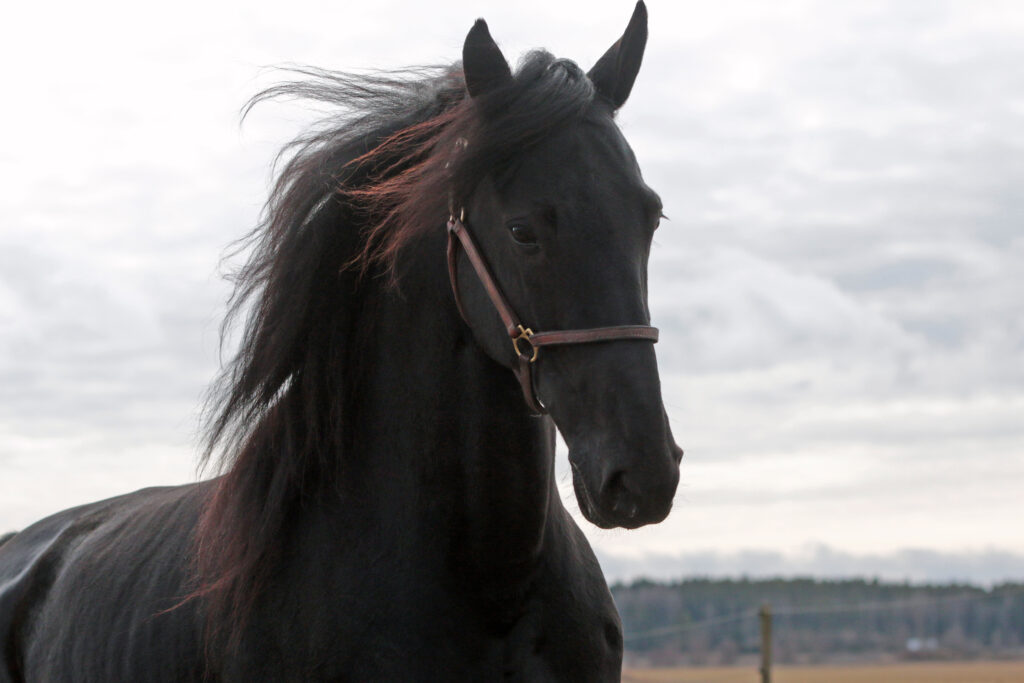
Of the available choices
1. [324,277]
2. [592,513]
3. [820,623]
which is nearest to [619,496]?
[592,513]

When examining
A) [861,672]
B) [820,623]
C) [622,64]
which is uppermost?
[622,64]

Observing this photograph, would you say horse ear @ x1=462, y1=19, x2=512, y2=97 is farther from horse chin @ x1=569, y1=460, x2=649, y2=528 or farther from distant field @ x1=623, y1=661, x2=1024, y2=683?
distant field @ x1=623, y1=661, x2=1024, y2=683

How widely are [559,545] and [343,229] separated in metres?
1.22

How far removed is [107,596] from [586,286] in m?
2.39

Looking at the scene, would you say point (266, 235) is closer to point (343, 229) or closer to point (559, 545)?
point (343, 229)

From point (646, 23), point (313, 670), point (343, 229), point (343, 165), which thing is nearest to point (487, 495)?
point (313, 670)

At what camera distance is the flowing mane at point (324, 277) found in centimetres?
324

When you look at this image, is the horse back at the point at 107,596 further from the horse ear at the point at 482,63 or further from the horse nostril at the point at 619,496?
the horse ear at the point at 482,63

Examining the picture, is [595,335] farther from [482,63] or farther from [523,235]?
[482,63]

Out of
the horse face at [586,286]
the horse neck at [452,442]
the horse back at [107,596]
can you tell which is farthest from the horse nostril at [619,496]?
the horse back at [107,596]

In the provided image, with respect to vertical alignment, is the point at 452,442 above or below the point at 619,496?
above

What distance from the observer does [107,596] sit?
4.18m

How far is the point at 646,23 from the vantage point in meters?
3.68

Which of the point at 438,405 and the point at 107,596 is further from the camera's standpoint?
the point at 107,596
